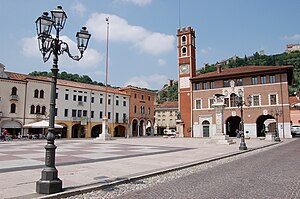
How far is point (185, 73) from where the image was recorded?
5559 cm

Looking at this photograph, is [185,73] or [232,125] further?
[185,73]

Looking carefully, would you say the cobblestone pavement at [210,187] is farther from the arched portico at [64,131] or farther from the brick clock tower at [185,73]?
the brick clock tower at [185,73]

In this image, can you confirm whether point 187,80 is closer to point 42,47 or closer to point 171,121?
point 171,121

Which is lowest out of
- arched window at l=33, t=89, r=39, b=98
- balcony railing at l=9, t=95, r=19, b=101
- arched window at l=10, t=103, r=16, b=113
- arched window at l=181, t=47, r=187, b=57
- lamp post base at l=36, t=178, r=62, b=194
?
lamp post base at l=36, t=178, r=62, b=194

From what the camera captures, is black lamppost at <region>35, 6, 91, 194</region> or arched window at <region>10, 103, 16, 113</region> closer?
black lamppost at <region>35, 6, 91, 194</region>

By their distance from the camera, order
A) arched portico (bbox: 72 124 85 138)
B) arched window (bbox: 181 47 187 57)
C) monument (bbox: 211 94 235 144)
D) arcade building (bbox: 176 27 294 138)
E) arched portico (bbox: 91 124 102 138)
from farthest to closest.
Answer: arched window (bbox: 181 47 187 57) → arched portico (bbox: 91 124 102 138) → arched portico (bbox: 72 124 85 138) → arcade building (bbox: 176 27 294 138) → monument (bbox: 211 94 235 144)

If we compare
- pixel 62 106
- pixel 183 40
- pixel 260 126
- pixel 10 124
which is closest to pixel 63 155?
pixel 10 124

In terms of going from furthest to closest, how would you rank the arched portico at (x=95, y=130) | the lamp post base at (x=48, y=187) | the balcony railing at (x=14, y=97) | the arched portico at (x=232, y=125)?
the arched portico at (x=95, y=130)
the arched portico at (x=232, y=125)
the balcony railing at (x=14, y=97)
the lamp post base at (x=48, y=187)

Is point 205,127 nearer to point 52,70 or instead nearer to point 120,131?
point 120,131

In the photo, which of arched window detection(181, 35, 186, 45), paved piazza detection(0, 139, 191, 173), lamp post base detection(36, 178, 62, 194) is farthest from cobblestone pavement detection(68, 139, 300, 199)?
arched window detection(181, 35, 186, 45)

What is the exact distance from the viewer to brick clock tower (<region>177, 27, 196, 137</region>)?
176 ft

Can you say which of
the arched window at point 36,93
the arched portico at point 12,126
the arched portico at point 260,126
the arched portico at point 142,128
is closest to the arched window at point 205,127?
the arched portico at point 260,126

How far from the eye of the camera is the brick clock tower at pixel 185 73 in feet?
176

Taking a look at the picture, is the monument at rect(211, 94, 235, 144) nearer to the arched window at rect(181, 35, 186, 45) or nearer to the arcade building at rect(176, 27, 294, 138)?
the arcade building at rect(176, 27, 294, 138)
